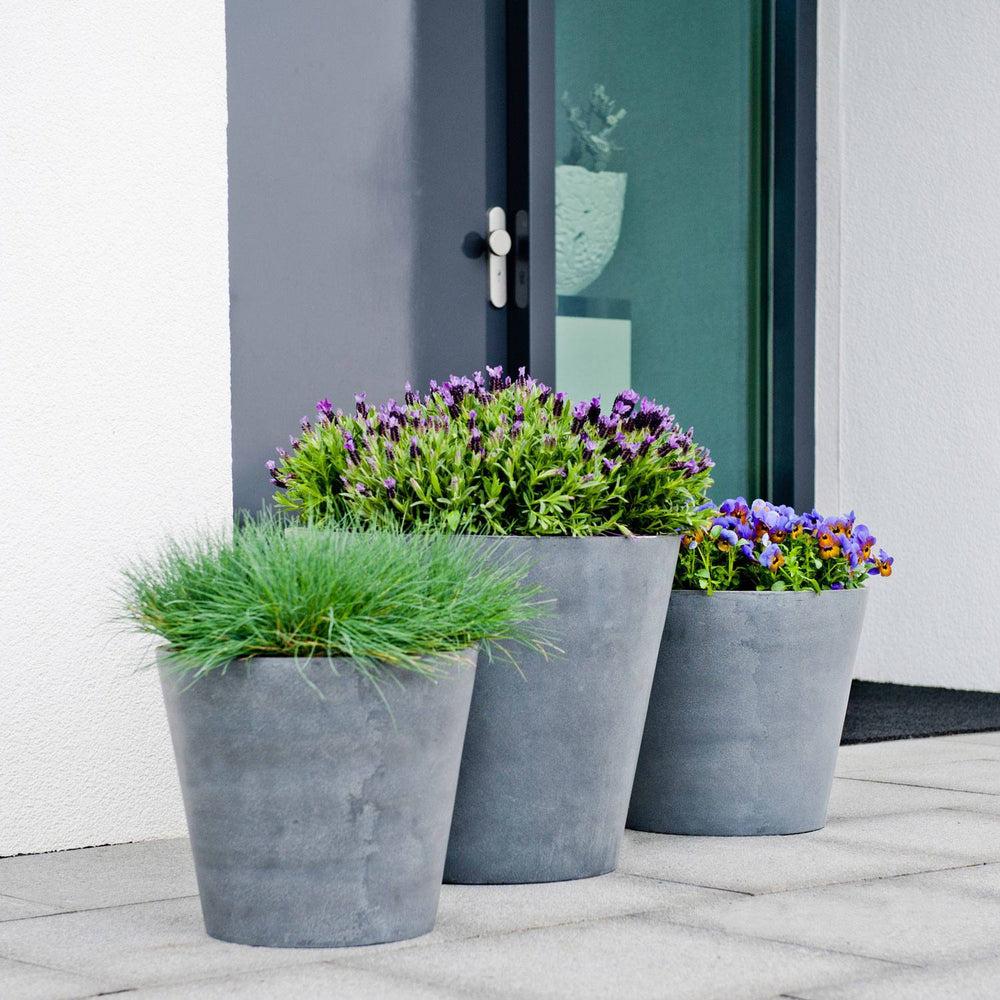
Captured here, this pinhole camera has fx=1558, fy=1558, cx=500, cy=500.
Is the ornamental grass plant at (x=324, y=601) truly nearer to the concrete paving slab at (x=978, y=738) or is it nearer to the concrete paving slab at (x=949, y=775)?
the concrete paving slab at (x=949, y=775)

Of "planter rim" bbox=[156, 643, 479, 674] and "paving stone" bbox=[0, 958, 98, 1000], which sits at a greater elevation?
"planter rim" bbox=[156, 643, 479, 674]

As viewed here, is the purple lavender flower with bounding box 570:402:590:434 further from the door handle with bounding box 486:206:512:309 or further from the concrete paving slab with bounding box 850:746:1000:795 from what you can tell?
the concrete paving slab with bounding box 850:746:1000:795

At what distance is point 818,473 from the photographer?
5.27 metres

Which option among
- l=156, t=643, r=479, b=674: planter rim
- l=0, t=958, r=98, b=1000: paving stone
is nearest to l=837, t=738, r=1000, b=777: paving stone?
l=156, t=643, r=479, b=674: planter rim

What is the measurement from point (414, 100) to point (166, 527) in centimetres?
110

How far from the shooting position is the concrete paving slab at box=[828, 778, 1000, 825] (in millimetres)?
3018

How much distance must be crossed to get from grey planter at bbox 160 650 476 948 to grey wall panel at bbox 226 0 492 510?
1095 mm

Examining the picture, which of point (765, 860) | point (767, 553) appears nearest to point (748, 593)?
point (767, 553)

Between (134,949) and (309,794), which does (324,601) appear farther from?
(134,949)

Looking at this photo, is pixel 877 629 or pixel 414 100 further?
pixel 877 629

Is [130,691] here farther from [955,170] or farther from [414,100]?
[955,170]

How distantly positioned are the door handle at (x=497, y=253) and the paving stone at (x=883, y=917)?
5.24ft

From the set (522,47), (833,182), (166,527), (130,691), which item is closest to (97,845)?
(130,691)

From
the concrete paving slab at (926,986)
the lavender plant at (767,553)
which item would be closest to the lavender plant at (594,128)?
the lavender plant at (767,553)
